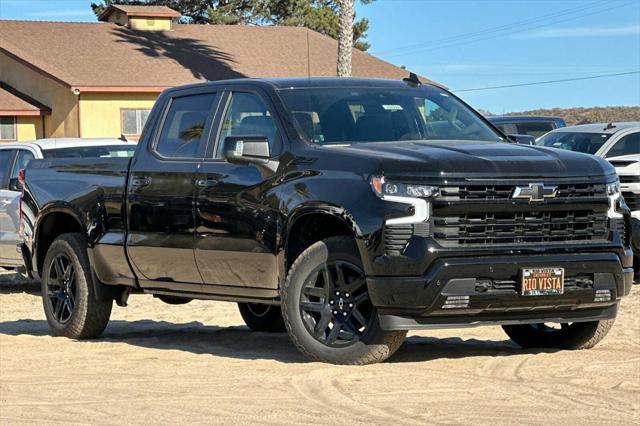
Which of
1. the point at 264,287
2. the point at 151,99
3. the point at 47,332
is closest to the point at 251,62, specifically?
the point at 151,99

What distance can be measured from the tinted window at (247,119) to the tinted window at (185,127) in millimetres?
201

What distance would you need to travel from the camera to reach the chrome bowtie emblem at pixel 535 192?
863 centimetres

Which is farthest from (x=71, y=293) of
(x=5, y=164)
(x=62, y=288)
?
(x=5, y=164)

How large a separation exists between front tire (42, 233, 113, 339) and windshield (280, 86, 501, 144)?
264 centimetres

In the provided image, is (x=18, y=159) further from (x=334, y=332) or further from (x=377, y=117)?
(x=334, y=332)

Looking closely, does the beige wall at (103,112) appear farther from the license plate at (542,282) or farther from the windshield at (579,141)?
the license plate at (542,282)

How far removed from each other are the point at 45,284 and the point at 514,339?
4.15 meters

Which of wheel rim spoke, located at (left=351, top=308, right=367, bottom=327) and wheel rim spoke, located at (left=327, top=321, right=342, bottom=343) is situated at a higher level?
wheel rim spoke, located at (left=351, top=308, right=367, bottom=327)

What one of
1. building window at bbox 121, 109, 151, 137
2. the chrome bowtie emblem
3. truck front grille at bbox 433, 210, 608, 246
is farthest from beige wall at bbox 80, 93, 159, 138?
the chrome bowtie emblem

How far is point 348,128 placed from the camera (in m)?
9.70

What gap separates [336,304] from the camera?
29.7ft

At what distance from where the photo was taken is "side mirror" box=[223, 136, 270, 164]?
9.41 meters

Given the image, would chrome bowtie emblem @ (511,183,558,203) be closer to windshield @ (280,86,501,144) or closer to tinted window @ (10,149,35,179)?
windshield @ (280,86,501,144)

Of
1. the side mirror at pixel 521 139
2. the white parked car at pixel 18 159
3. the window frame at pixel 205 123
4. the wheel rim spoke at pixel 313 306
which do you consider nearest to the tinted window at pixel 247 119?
the window frame at pixel 205 123
